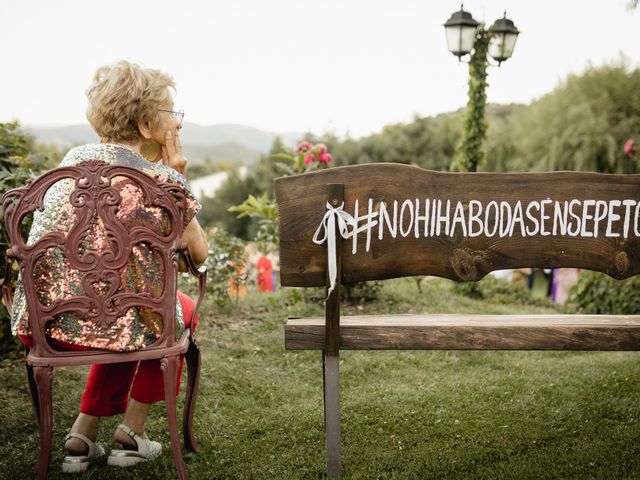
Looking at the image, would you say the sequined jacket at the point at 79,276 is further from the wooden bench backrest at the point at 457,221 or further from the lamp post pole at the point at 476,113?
the lamp post pole at the point at 476,113

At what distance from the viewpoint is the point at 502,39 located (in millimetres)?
7688

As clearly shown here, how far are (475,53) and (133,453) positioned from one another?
7160mm

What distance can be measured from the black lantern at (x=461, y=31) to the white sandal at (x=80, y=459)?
658 centimetres

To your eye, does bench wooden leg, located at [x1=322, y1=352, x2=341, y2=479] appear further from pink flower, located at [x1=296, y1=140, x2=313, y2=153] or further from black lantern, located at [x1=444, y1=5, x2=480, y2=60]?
black lantern, located at [x1=444, y1=5, x2=480, y2=60]

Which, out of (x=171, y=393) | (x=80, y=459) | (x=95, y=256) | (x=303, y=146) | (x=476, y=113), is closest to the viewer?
(x=95, y=256)

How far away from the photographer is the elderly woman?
2.18m

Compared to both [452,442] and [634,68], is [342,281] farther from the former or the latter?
[634,68]

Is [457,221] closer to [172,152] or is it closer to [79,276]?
[172,152]

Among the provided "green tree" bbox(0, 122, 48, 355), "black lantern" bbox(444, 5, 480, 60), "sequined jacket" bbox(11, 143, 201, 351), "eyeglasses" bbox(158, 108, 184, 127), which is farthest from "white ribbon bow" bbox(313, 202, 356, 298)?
"black lantern" bbox(444, 5, 480, 60)

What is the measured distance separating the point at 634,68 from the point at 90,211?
788 inches

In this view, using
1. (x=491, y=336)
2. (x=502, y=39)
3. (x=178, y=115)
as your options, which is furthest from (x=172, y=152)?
(x=502, y=39)

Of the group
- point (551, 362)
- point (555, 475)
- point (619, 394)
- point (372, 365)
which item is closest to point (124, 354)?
point (555, 475)

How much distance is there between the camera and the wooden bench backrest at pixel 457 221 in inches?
94.7

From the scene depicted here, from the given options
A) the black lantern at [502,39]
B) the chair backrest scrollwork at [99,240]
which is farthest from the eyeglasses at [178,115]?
the black lantern at [502,39]
